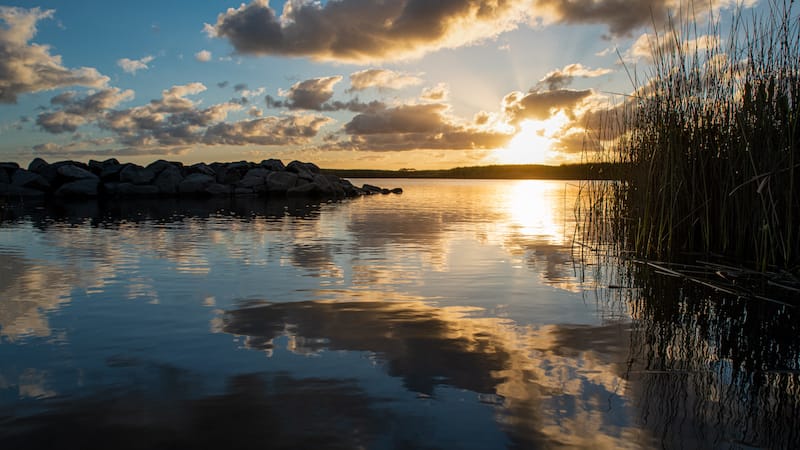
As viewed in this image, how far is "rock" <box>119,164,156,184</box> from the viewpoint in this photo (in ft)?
101

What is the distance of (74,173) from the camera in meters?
30.2

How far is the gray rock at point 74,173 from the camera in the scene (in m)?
30.1

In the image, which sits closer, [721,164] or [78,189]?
Answer: [721,164]

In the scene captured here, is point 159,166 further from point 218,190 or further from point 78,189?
point 78,189

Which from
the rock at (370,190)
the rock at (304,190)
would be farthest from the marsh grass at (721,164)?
the rock at (370,190)

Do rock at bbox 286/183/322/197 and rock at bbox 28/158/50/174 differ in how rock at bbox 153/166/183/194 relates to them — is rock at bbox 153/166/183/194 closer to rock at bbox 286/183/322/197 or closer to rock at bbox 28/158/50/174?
rock at bbox 286/183/322/197

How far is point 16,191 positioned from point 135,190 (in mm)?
5490

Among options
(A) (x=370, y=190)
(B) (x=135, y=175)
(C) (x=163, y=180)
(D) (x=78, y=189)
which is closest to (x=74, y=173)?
(D) (x=78, y=189)

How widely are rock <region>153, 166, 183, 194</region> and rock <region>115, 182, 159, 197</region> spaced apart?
1.35 ft

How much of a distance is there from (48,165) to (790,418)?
35929mm

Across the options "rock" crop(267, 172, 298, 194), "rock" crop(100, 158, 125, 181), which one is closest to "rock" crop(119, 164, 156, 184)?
"rock" crop(100, 158, 125, 181)

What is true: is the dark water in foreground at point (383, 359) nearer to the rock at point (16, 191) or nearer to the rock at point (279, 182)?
the rock at point (16, 191)

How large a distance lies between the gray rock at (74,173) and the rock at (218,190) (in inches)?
228

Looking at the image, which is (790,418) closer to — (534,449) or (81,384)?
(534,449)
